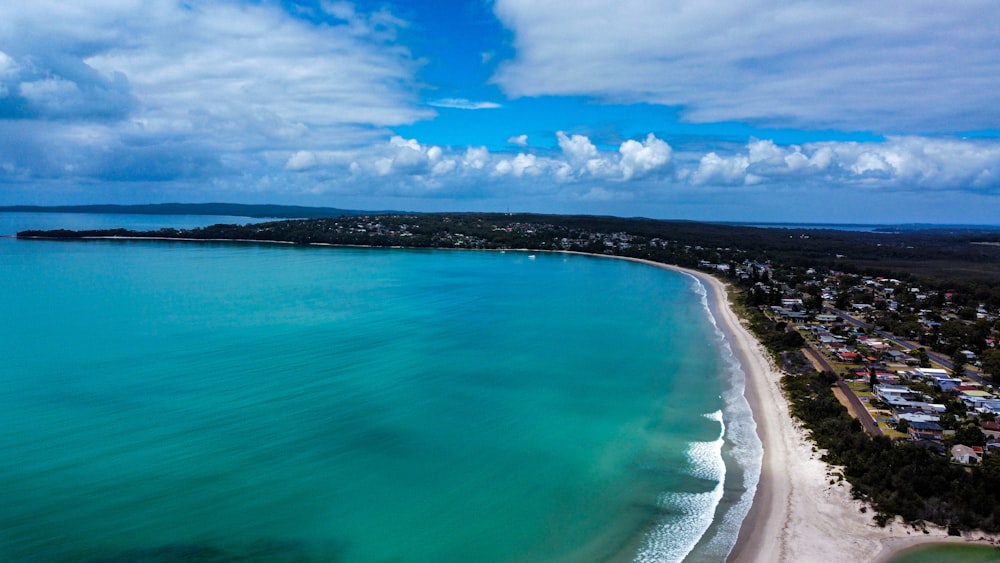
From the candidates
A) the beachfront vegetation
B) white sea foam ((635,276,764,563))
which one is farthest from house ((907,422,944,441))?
white sea foam ((635,276,764,563))

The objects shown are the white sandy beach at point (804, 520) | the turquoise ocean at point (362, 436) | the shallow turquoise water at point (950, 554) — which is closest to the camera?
the shallow turquoise water at point (950, 554)

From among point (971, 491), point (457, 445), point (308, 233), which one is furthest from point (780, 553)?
point (308, 233)

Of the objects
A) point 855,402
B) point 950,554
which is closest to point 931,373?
point 855,402

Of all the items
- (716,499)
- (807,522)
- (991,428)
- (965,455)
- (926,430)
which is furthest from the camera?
(991,428)

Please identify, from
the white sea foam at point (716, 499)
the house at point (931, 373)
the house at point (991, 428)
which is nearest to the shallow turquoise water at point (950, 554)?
the white sea foam at point (716, 499)

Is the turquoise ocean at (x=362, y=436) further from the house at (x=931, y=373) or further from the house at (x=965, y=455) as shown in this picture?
the house at (x=931, y=373)

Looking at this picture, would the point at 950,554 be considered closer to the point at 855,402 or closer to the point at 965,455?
the point at 965,455
